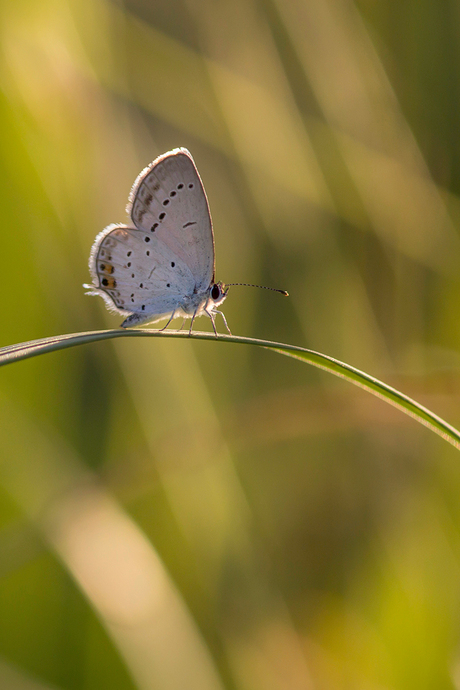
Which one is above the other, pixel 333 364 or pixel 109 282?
pixel 109 282

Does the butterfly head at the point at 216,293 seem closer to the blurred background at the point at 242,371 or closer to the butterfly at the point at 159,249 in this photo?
the butterfly at the point at 159,249

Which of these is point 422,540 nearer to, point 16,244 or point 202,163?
point 16,244

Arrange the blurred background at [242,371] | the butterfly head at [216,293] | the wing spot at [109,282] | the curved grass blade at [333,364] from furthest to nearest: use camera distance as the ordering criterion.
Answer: the butterfly head at [216,293], the wing spot at [109,282], the blurred background at [242,371], the curved grass blade at [333,364]

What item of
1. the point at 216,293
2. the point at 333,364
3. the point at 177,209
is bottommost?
the point at 333,364

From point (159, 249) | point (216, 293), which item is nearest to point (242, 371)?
point (216, 293)

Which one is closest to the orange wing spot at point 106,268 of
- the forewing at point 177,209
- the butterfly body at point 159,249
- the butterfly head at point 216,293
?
the butterfly body at point 159,249

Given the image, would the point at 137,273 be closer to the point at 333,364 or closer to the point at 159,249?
the point at 159,249

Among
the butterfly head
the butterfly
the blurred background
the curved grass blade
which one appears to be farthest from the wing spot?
the curved grass blade

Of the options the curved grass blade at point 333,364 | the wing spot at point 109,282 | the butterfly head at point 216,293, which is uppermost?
the wing spot at point 109,282
